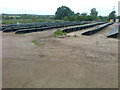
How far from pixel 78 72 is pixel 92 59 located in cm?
173

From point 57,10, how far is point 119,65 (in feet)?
254

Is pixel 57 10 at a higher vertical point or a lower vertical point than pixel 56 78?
higher

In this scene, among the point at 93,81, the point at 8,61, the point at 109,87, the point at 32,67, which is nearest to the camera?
the point at 109,87

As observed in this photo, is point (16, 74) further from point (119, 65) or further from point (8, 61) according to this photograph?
point (119, 65)

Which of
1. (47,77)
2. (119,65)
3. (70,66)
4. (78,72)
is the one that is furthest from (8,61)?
(119,65)

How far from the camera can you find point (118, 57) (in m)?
6.54

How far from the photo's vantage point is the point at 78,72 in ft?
15.6

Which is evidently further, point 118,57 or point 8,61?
point 118,57

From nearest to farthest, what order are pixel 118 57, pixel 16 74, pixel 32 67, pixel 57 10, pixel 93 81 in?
pixel 93 81 → pixel 16 74 → pixel 32 67 → pixel 118 57 → pixel 57 10

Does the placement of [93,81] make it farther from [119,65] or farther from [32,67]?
[32,67]

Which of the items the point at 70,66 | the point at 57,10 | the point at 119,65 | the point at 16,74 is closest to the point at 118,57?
the point at 119,65

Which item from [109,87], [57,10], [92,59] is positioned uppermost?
[57,10]

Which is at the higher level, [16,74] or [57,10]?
[57,10]

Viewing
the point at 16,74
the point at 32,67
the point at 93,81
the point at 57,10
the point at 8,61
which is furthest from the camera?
the point at 57,10
